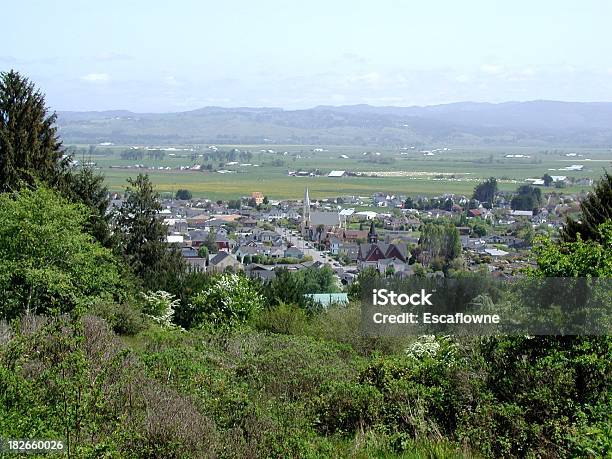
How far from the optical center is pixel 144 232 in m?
22.9

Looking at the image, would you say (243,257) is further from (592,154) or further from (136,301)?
(592,154)

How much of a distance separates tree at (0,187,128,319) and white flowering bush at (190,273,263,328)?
329 centimetres

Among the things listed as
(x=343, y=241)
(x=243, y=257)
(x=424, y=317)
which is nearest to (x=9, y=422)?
(x=424, y=317)

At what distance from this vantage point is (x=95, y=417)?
523 centimetres

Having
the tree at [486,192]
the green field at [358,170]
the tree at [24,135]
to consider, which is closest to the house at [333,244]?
the tree at [486,192]

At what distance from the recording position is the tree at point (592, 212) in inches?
559

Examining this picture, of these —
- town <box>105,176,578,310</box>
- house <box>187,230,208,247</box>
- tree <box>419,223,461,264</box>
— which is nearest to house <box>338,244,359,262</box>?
town <box>105,176,578,310</box>

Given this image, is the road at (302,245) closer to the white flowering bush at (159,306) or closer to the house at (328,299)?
the house at (328,299)

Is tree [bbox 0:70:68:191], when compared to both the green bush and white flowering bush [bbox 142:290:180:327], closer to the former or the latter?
white flowering bush [bbox 142:290:180:327]

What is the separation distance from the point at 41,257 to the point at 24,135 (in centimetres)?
686

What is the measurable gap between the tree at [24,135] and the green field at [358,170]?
65.7 m

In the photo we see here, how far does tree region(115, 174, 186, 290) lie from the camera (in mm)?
22625

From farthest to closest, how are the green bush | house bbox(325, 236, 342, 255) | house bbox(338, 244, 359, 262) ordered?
house bbox(325, 236, 342, 255), house bbox(338, 244, 359, 262), the green bush

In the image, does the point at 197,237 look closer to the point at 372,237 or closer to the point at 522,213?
the point at 372,237
